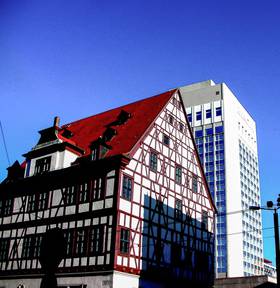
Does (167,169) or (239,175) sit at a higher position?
(239,175)

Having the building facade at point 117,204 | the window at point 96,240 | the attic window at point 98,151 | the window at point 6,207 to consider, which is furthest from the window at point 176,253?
the window at point 6,207

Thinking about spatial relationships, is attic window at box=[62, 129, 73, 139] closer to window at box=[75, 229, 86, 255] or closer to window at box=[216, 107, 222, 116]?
window at box=[75, 229, 86, 255]

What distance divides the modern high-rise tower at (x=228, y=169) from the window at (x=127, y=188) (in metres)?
68.8

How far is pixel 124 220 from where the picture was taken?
2834 centimetres

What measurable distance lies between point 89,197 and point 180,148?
33.4 feet

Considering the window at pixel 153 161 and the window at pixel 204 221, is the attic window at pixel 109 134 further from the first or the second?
the window at pixel 204 221

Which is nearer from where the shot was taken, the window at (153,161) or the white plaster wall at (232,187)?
the window at (153,161)

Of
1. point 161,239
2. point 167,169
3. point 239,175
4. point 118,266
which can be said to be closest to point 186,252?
point 161,239

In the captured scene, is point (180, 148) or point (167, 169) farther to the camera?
point (180, 148)

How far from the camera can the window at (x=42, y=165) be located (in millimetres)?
33778

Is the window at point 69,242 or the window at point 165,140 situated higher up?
the window at point 165,140

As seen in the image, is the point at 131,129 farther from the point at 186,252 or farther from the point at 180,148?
the point at 186,252

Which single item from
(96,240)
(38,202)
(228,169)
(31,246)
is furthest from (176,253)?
(228,169)

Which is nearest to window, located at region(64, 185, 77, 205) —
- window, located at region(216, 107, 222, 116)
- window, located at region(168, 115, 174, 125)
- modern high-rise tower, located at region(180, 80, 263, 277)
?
window, located at region(168, 115, 174, 125)
